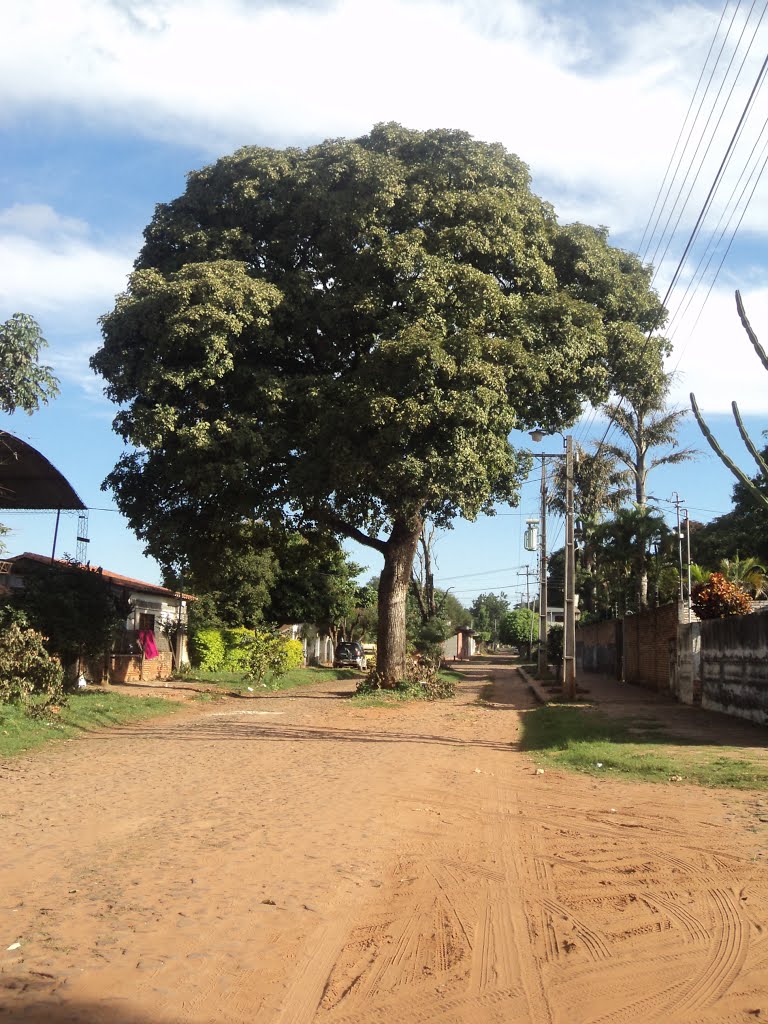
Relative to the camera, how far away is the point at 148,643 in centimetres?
3209

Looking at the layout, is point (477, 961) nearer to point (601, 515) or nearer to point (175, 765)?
point (175, 765)

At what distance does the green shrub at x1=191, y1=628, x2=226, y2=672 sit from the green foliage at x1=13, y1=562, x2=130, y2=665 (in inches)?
476

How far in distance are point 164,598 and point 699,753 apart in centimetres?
2581

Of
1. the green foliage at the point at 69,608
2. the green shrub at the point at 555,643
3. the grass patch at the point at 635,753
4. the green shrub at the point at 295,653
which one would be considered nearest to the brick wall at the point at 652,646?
the grass patch at the point at 635,753

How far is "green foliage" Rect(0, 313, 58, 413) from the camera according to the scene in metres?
15.3

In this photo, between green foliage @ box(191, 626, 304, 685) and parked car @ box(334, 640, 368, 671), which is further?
parked car @ box(334, 640, 368, 671)

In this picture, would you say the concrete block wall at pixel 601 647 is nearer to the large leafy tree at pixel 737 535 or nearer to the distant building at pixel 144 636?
the large leafy tree at pixel 737 535

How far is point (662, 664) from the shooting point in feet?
88.8

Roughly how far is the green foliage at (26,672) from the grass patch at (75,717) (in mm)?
288

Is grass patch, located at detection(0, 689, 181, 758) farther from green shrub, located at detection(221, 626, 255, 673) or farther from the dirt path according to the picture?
green shrub, located at detection(221, 626, 255, 673)

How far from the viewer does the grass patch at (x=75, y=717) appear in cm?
1384

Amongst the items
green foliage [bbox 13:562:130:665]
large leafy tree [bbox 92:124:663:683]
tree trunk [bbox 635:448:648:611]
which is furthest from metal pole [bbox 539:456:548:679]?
green foliage [bbox 13:562:130:665]

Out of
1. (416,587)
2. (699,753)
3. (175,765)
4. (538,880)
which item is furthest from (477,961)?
(416,587)

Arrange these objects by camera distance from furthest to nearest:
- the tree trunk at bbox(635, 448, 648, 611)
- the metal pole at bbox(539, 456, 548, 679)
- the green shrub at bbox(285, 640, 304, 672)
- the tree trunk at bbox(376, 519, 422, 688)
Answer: the green shrub at bbox(285, 640, 304, 672) < the metal pole at bbox(539, 456, 548, 679) < the tree trunk at bbox(635, 448, 648, 611) < the tree trunk at bbox(376, 519, 422, 688)
